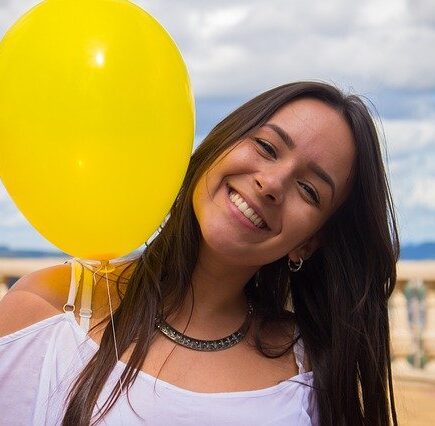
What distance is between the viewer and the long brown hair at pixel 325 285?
207 cm

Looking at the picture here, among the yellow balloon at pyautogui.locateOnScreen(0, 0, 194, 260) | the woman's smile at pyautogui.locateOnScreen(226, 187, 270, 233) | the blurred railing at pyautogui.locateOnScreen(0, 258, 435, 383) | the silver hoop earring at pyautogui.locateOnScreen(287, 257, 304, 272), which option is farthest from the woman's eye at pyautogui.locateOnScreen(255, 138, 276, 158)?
the blurred railing at pyautogui.locateOnScreen(0, 258, 435, 383)

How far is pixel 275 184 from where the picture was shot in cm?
198

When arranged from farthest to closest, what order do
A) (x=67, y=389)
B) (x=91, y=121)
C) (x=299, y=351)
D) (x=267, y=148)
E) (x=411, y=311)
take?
(x=411, y=311)
(x=299, y=351)
(x=267, y=148)
(x=67, y=389)
(x=91, y=121)

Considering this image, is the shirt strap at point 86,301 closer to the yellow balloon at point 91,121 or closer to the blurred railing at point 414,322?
the yellow balloon at point 91,121

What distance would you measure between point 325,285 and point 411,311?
3365 mm

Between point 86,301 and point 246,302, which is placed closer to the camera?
point 86,301

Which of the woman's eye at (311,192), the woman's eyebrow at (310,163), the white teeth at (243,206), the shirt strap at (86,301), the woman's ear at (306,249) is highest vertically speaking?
the woman's eyebrow at (310,163)

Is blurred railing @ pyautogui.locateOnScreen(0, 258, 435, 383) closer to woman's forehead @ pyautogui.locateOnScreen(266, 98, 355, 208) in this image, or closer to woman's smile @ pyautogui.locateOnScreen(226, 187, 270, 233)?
woman's forehead @ pyautogui.locateOnScreen(266, 98, 355, 208)

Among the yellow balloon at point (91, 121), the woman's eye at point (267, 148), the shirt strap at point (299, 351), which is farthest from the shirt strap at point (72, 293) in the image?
the shirt strap at point (299, 351)

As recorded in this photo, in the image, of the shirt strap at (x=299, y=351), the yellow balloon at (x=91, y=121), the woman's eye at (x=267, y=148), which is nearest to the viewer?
the yellow balloon at (x=91, y=121)

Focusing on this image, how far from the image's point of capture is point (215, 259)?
2123 mm

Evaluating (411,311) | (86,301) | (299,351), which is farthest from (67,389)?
(411,311)

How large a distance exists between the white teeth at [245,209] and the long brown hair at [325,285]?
0.35ft

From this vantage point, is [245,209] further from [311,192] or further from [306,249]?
[306,249]
